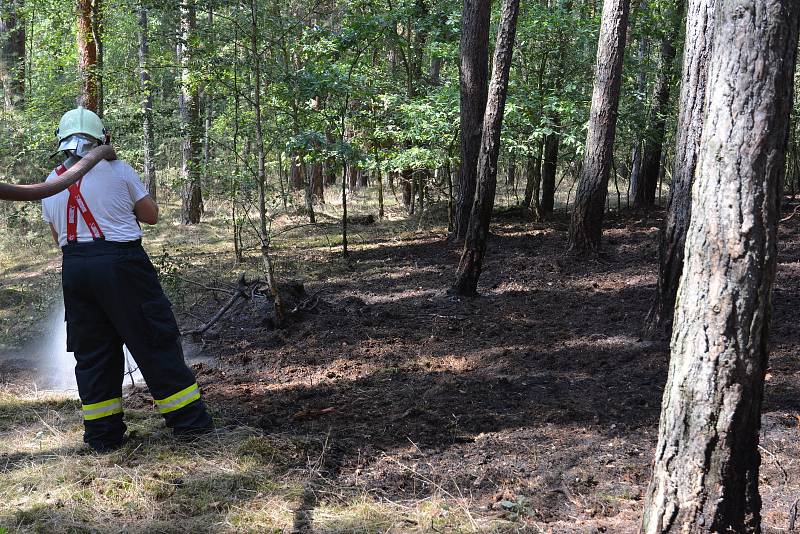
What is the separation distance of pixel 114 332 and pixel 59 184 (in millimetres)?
1155

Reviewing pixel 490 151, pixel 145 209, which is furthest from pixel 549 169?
pixel 145 209

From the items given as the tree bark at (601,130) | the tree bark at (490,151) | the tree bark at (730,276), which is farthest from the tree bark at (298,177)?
the tree bark at (730,276)

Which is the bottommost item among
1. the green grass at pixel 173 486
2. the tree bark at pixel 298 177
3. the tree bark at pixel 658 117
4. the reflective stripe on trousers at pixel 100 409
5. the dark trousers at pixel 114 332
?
the green grass at pixel 173 486

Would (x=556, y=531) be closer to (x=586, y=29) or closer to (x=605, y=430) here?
(x=605, y=430)

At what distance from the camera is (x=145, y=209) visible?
4.64 m

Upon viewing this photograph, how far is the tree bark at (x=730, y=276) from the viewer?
2.76 m

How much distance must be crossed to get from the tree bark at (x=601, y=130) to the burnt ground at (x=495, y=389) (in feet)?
2.37

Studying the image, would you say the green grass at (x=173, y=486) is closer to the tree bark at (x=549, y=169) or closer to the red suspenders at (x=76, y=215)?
the red suspenders at (x=76, y=215)

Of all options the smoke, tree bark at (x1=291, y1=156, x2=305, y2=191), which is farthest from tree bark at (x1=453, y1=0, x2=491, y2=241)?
tree bark at (x1=291, y1=156, x2=305, y2=191)

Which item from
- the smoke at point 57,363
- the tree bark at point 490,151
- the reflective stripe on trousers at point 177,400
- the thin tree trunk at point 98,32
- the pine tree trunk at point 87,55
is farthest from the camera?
the pine tree trunk at point 87,55

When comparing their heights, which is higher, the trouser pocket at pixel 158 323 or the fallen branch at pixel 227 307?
the trouser pocket at pixel 158 323

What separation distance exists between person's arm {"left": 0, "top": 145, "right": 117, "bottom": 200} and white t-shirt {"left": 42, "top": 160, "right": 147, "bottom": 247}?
0.10 m

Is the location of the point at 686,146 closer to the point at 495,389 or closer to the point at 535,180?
the point at 495,389

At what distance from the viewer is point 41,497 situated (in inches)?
158
